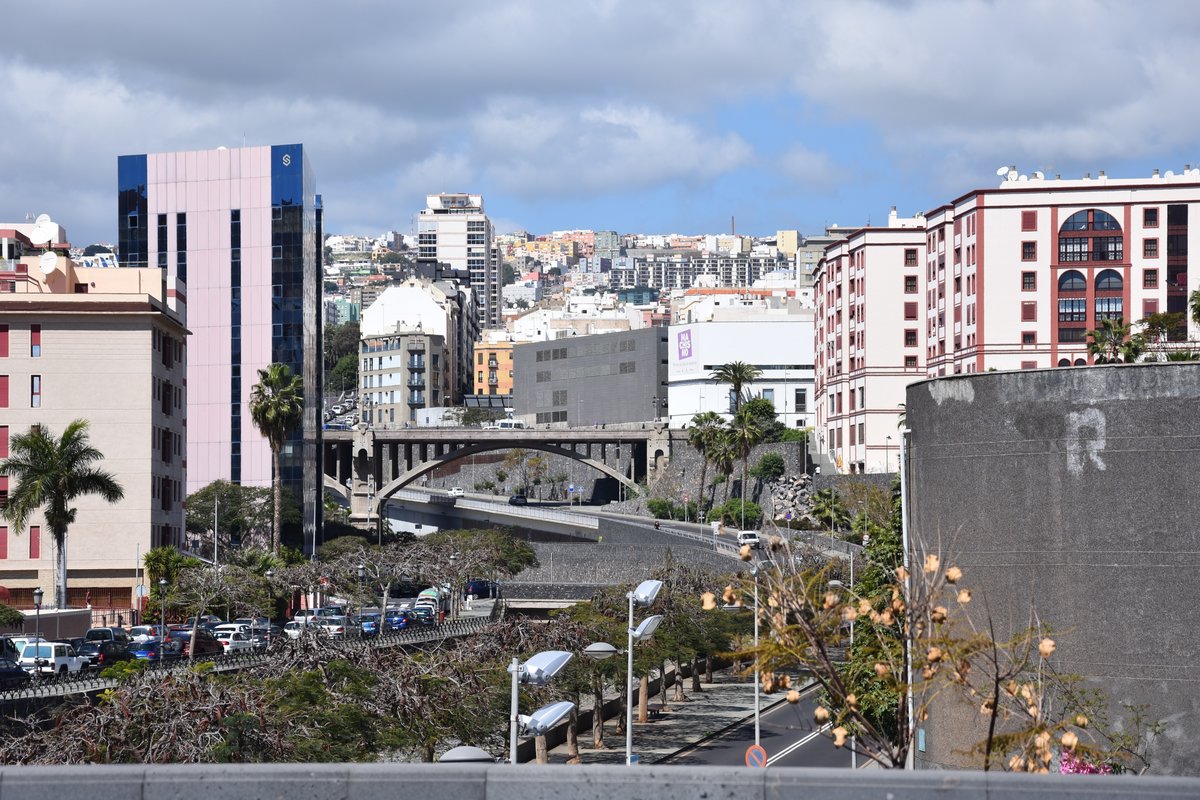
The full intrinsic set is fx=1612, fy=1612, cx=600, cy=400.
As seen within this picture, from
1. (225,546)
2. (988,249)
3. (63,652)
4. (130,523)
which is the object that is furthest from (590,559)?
Answer: (63,652)

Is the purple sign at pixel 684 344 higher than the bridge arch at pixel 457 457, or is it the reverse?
the purple sign at pixel 684 344

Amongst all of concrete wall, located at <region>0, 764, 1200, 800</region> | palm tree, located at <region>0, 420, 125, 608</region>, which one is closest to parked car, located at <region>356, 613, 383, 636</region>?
palm tree, located at <region>0, 420, 125, 608</region>

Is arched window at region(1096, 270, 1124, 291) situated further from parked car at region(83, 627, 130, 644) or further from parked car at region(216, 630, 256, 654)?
parked car at region(83, 627, 130, 644)

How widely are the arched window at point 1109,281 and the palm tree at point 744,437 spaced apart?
34.3 meters

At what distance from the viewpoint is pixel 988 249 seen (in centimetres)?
11062

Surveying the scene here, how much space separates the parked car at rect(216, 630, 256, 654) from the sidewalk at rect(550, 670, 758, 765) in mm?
16057

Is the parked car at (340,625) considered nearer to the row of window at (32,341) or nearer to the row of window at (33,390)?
the row of window at (33,390)

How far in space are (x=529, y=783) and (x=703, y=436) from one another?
132382 mm

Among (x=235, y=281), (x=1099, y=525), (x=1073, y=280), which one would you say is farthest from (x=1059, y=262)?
(x=1099, y=525)

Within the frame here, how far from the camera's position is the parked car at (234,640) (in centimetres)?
6906

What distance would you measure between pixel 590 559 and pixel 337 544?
18.6 m

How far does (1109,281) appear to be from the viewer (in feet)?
360

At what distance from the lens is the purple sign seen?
182 m

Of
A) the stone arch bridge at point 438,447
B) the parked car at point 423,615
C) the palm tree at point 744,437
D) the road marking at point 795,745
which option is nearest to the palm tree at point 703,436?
the palm tree at point 744,437
